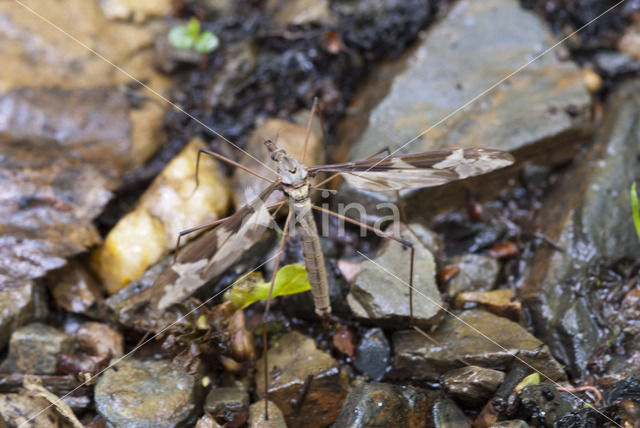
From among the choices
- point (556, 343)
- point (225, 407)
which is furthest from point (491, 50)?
point (225, 407)

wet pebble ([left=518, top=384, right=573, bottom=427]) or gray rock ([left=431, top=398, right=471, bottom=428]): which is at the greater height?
gray rock ([left=431, top=398, right=471, bottom=428])

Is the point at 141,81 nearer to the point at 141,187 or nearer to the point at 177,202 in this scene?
the point at 141,187

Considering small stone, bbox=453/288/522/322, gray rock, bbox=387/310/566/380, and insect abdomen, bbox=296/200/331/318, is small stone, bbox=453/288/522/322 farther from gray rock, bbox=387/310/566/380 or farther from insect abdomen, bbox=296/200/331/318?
insect abdomen, bbox=296/200/331/318

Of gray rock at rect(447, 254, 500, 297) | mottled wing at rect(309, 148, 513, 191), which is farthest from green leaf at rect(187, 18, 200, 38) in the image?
gray rock at rect(447, 254, 500, 297)

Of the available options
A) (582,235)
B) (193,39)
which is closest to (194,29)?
(193,39)

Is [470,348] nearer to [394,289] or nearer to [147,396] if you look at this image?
[394,289]

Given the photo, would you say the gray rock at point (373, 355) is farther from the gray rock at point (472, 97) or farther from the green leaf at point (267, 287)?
the gray rock at point (472, 97)
